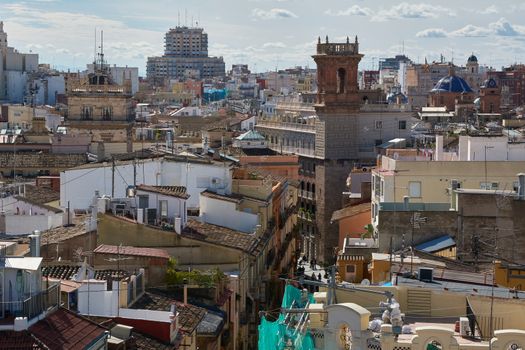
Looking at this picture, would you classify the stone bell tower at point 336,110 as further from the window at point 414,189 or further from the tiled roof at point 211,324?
the tiled roof at point 211,324

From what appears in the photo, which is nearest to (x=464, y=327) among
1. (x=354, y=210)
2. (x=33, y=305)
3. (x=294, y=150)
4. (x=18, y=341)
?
(x=33, y=305)

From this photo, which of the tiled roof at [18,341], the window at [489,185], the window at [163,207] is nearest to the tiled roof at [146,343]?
the tiled roof at [18,341]

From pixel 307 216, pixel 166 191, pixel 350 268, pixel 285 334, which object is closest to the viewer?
pixel 285 334

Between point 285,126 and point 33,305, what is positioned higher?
point 33,305

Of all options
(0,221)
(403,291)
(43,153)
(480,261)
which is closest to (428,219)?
(480,261)

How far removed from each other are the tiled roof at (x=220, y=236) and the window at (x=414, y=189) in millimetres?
4859

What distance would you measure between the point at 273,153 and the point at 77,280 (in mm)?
62856

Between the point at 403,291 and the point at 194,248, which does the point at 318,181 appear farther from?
the point at 403,291

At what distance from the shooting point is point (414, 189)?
44.7 meters

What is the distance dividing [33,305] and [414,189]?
23539 mm

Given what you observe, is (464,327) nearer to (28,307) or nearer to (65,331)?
(65,331)

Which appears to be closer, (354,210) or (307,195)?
(354,210)

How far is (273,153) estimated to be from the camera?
299 feet

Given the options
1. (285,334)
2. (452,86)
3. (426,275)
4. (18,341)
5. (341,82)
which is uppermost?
(341,82)
